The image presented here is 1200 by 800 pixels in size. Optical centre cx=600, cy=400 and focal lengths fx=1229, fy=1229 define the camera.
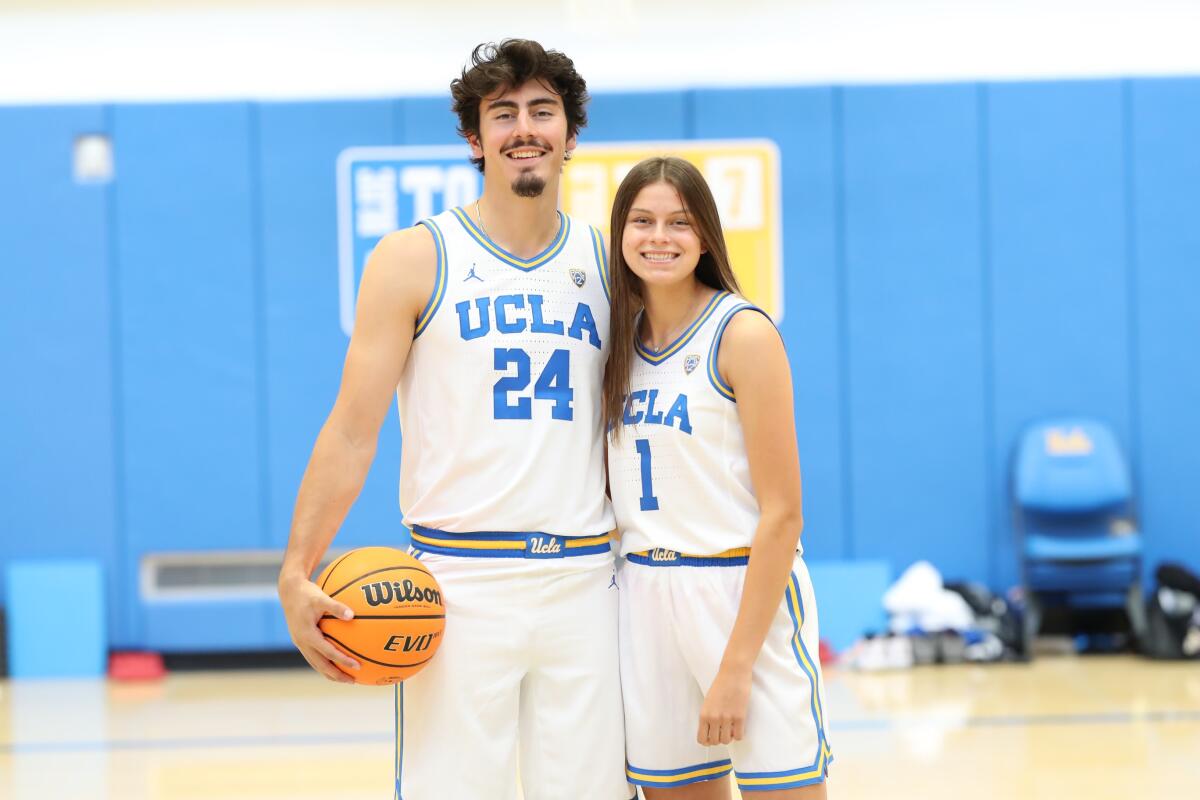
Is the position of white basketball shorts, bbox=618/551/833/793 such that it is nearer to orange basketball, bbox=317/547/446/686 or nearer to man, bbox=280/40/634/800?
man, bbox=280/40/634/800

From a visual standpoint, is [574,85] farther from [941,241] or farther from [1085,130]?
[1085,130]

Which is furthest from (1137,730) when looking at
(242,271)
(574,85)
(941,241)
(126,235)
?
(126,235)

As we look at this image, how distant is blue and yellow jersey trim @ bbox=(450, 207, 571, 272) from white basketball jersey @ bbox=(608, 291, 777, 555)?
0.30 meters

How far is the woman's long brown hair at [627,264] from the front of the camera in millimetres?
2211

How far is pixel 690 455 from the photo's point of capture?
2201 millimetres

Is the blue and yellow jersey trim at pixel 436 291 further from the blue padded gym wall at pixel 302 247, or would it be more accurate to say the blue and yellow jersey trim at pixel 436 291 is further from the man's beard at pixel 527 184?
the blue padded gym wall at pixel 302 247

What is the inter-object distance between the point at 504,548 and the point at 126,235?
4.58m

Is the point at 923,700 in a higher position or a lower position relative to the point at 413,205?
lower

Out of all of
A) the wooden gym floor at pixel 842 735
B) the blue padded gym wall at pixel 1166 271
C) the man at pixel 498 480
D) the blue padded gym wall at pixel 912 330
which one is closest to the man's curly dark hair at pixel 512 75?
the man at pixel 498 480

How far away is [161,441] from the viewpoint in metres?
6.08

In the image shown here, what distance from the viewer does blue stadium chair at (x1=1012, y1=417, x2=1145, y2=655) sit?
585 centimetres

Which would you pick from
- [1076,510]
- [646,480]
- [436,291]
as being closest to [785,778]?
[646,480]

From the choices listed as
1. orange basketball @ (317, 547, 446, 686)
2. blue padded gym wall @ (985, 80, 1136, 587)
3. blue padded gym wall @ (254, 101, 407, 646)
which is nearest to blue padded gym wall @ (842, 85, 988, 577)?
blue padded gym wall @ (985, 80, 1136, 587)

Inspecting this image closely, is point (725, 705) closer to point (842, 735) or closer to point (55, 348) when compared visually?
point (842, 735)
